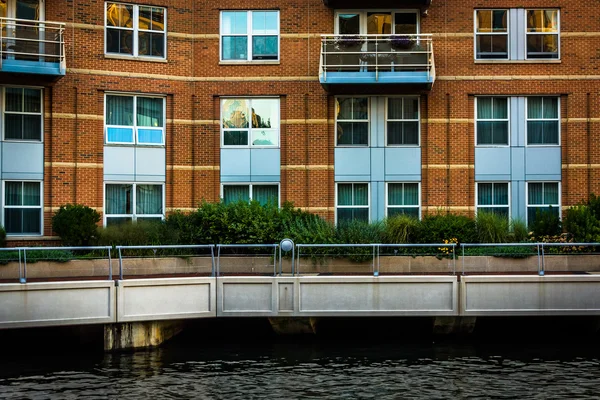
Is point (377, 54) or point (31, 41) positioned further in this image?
point (377, 54)

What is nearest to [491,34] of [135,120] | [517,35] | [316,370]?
[517,35]

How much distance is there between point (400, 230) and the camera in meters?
26.8

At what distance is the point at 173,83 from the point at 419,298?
12.4 metres

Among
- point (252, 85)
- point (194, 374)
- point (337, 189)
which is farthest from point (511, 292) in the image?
point (252, 85)

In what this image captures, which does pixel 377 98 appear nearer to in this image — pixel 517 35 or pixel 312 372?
pixel 517 35

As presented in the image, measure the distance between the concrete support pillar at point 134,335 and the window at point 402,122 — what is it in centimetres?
1154

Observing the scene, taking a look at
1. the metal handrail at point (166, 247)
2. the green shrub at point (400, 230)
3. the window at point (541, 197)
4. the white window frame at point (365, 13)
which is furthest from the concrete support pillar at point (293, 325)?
the white window frame at point (365, 13)

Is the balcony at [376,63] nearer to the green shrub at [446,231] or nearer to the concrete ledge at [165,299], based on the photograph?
the green shrub at [446,231]

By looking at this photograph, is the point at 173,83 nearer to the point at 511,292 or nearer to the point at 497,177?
the point at 497,177

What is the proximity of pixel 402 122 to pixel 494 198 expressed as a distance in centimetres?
391

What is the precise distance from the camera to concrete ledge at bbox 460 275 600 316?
22031 mm

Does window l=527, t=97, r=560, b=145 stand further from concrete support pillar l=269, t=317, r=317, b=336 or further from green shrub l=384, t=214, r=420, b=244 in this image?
concrete support pillar l=269, t=317, r=317, b=336

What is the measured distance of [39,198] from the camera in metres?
29.0

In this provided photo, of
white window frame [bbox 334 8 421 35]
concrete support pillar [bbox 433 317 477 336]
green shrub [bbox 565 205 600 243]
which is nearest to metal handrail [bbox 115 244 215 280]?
concrete support pillar [bbox 433 317 477 336]
